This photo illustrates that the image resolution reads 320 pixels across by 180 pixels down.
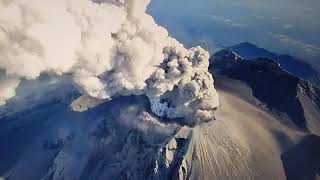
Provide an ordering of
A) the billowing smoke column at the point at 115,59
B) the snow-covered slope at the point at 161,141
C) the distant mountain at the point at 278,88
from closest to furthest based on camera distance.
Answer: the billowing smoke column at the point at 115,59 < the snow-covered slope at the point at 161,141 < the distant mountain at the point at 278,88

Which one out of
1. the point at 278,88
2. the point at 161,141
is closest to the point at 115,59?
the point at 161,141

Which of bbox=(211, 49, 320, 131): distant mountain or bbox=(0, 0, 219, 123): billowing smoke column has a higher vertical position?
bbox=(0, 0, 219, 123): billowing smoke column

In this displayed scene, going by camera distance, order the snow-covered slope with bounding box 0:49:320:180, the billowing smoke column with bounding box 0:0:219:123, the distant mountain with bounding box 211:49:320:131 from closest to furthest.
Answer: the billowing smoke column with bounding box 0:0:219:123 → the snow-covered slope with bounding box 0:49:320:180 → the distant mountain with bounding box 211:49:320:131

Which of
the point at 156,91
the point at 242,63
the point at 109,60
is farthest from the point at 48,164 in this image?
the point at 242,63

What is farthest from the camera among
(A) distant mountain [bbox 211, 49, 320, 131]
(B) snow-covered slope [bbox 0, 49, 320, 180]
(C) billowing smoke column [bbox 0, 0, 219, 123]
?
(A) distant mountain [bbox 211, 49, 320, 131]

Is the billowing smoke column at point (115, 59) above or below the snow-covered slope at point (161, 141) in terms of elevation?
above

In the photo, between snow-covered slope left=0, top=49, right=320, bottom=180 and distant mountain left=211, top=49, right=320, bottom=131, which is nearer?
snow-covered slope left=0, top=49, right=320, bottom=180

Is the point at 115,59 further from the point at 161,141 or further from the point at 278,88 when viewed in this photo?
the point at 278,88

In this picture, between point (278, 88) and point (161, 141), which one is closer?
point (161, 141)
